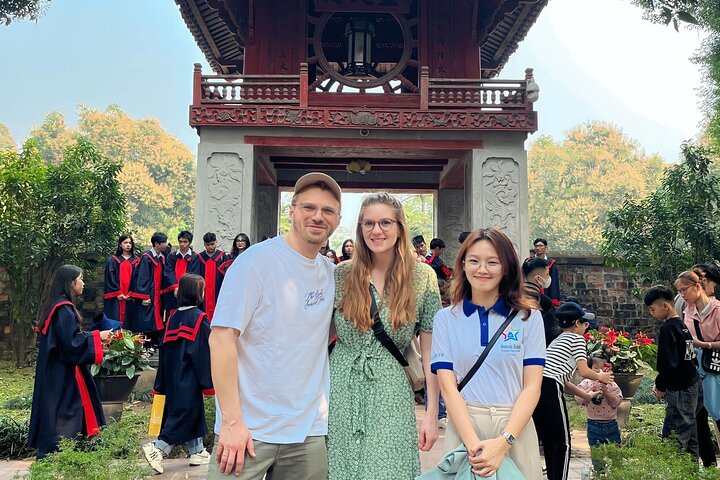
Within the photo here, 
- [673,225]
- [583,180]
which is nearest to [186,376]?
[673,225]

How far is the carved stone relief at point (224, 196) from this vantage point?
32.9ft

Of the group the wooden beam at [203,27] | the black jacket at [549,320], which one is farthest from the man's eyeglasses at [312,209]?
the wooden beam at [203,27]

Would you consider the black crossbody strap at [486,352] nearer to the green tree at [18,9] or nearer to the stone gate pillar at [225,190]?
the stone gate pillar at [225,190]

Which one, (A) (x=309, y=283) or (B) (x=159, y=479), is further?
(B) (x=159, y=479)

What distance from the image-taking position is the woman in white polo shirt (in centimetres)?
240

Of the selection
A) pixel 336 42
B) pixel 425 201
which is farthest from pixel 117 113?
pixel 336 42

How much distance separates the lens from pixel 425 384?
2613 millimetres

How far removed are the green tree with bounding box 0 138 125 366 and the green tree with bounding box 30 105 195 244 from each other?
34864mm

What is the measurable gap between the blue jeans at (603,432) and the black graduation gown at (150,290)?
6.94 metres

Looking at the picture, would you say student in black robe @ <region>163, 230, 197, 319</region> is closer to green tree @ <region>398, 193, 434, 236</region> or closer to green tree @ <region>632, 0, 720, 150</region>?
green tree @ <region>632, 0, 720, 150</region>

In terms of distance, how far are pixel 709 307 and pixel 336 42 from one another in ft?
32.1

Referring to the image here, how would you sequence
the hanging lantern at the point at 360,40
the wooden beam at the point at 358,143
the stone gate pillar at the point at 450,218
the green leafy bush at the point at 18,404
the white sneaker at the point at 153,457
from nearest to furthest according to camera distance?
the white sneaker at the point at 153,457 → the green leafy bush at the point at 18,404 → the wooden beam at the point at 358,143 → the hanging lantern at the point at 360,40 → the stone gate pillar at the point at 450,218

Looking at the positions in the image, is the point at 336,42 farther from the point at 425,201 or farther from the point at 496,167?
the point at 425,201

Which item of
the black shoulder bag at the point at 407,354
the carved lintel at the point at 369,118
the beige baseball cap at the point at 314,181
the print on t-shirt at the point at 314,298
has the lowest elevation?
the black shoulder bag at the point at 407,354
